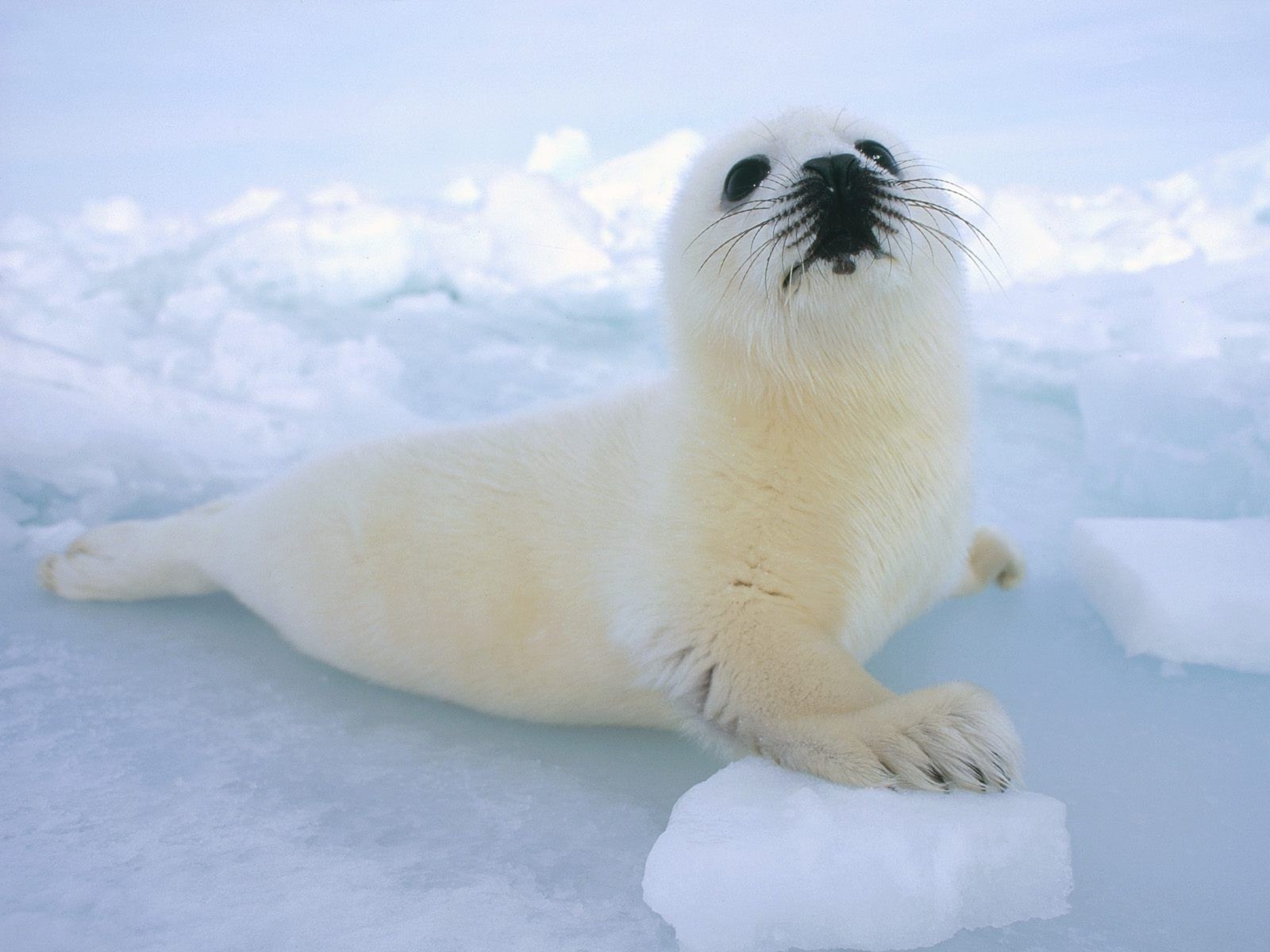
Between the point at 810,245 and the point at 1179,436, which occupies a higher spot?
the point at 810,245

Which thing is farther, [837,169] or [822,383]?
[822,383]

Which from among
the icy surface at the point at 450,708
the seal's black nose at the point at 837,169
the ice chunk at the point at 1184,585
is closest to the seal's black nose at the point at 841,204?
the seal's black nose at the point at 837,169

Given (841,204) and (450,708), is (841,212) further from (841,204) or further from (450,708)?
(450,708)

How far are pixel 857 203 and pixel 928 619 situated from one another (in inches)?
Result: 51.8

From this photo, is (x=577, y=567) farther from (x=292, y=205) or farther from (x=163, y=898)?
(x=292, y=205)

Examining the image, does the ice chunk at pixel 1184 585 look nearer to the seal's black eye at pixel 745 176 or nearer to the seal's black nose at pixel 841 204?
the seal's black nose at pixel 841 204

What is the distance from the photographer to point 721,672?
1.86m

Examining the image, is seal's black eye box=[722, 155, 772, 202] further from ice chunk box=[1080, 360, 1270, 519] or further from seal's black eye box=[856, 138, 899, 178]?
ice chunk box=[1080, 360, 1270, 519]

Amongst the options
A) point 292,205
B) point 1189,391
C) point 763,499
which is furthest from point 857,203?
point 292,205

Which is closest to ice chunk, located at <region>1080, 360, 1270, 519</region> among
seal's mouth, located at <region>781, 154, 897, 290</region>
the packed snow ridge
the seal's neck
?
the packed snow ridge

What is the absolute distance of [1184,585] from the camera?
8.04 ft

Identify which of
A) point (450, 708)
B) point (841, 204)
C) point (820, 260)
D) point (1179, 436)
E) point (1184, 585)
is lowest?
point (450, 708)

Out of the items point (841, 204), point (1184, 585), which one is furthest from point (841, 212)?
point (1184, 585)

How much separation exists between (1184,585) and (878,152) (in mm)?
1305
